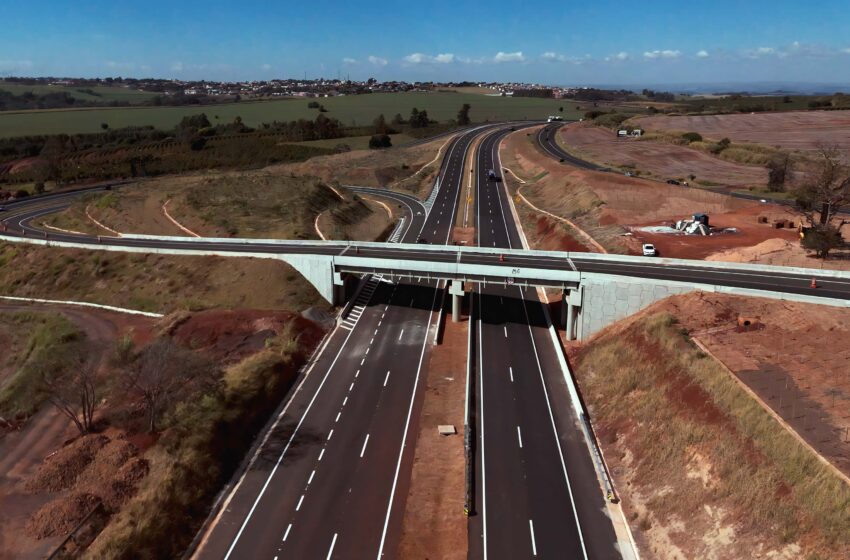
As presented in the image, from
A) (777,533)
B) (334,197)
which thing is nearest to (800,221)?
(777,533)

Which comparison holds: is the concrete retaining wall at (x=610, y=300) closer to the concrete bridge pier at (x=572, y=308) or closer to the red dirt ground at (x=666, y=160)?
the concrete bridge pier at (x=572, y=308)

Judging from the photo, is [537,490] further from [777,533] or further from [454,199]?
[454,199]

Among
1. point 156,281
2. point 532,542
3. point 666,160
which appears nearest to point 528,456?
point 532,542

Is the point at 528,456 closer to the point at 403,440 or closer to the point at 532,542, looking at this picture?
the point at 532,542

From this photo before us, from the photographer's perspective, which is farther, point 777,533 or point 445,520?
point 445,520

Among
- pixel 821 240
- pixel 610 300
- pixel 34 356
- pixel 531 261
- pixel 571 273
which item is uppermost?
pixel 821 240

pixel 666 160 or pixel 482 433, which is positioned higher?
pixel 666 160

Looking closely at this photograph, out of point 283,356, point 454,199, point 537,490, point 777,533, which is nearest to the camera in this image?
point 777,533

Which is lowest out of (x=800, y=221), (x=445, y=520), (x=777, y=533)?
(x=445, y=520)
